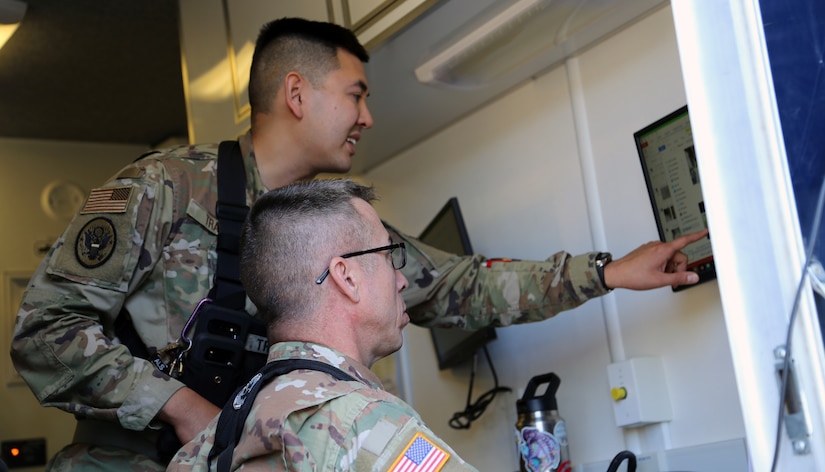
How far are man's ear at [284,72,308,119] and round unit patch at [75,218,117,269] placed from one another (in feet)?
1.65

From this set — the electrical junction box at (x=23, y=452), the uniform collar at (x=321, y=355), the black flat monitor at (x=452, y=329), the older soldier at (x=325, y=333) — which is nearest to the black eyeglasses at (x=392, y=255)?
the older soldier at (x=325, y=333)

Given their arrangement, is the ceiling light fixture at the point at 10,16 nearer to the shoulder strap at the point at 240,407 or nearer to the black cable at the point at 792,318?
the shoulder strap at the point at 240,407

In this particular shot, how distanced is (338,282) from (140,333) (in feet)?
1.79

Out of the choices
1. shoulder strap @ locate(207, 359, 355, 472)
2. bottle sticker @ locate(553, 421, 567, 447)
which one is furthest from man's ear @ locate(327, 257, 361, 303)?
bottle sticker @ locate(553, 421, 567, 447)

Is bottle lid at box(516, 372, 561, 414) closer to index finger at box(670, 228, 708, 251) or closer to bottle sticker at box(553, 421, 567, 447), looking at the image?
bottle sticker at box(553, 421, 567, 447)

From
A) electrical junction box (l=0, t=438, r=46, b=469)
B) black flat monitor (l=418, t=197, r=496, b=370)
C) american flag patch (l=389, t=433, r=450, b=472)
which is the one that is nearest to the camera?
american flag patch (l=389, t=433, r=450, b=472)

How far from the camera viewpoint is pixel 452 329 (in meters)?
2.45

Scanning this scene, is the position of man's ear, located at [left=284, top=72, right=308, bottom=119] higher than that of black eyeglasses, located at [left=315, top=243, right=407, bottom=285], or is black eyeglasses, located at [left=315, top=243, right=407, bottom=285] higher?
man's ear, located at [left=284, top=72, right=308, bottom=119]

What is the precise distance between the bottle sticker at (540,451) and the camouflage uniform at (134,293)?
0.24 metres

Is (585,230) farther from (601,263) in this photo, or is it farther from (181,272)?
(181,272)

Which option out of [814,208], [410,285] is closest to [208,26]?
[410,285]

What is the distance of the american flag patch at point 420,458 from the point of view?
109cm

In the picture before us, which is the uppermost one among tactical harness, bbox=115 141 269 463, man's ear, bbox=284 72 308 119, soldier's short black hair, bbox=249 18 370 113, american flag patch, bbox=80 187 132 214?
soldier's short black hair, bbox=249 18 370 113

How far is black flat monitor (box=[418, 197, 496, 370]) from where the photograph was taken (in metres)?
2.32
